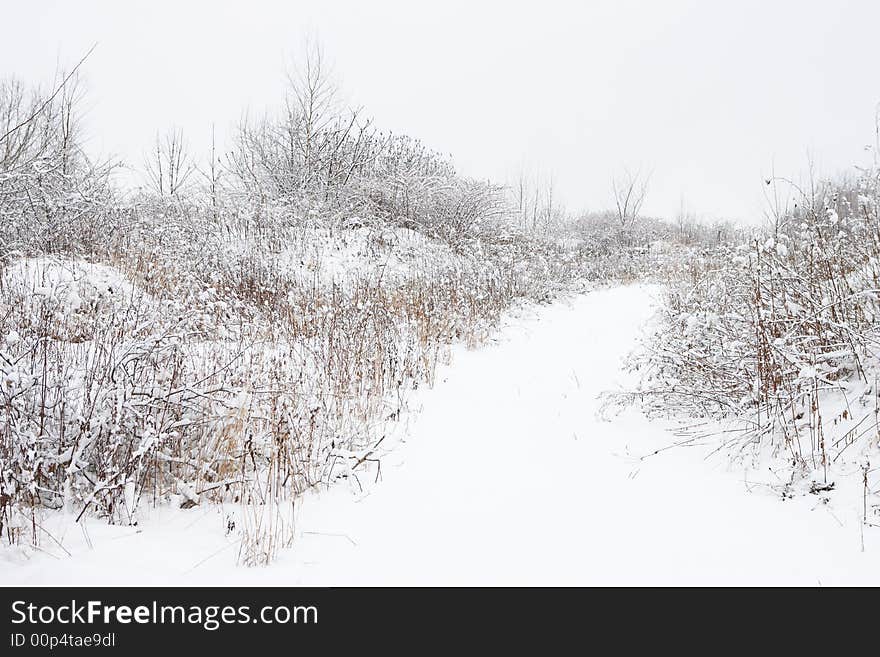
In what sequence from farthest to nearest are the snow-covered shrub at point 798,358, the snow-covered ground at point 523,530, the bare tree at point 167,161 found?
the bare tree at point 167,161 < the snow-covered shrub at point 798,358 < the snow-covered ground at point 523,530

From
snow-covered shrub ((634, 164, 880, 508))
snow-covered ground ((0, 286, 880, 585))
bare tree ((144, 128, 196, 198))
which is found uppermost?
bare tree ((144, 128, 196, 198))

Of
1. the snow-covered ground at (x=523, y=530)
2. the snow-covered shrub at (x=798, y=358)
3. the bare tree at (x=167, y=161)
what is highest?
the bare tree at (x=167, y=161)

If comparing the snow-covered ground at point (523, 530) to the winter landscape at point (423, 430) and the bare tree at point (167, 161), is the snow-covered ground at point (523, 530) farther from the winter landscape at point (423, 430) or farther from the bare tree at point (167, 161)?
the bare tree at point (167, 161)

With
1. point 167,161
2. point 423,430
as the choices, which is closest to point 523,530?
point 423,430

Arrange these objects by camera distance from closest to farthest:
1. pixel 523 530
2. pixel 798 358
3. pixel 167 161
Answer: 1. pixel 523 530
2. pixel 798 358
3. pixel 167 161

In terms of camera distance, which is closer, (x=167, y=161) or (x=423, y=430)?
(x=423, y=430)

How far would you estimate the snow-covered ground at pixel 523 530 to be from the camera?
2098 mm

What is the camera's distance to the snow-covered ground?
2098 millimetres

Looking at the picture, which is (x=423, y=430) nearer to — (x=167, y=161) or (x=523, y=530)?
(x=523, y=530)

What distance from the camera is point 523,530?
2.59 metres

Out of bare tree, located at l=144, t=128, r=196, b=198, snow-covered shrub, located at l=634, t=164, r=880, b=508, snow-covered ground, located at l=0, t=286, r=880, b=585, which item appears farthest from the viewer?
bare tree, located at l=144, t=128, r=196, b=198

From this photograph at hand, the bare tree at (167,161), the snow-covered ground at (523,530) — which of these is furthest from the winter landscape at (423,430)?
the bare tree at (167,161)

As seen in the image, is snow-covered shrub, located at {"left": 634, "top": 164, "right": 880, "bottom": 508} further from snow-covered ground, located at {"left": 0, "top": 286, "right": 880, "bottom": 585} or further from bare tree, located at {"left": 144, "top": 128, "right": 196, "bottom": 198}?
bare tree, located at {"left": 144, "top": 128, "right": 196, "bottom": 198}

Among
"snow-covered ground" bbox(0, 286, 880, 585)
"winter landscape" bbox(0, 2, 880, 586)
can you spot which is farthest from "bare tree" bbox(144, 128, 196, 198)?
"snow-covered ground" bbox(0, 286, 880, 585)
